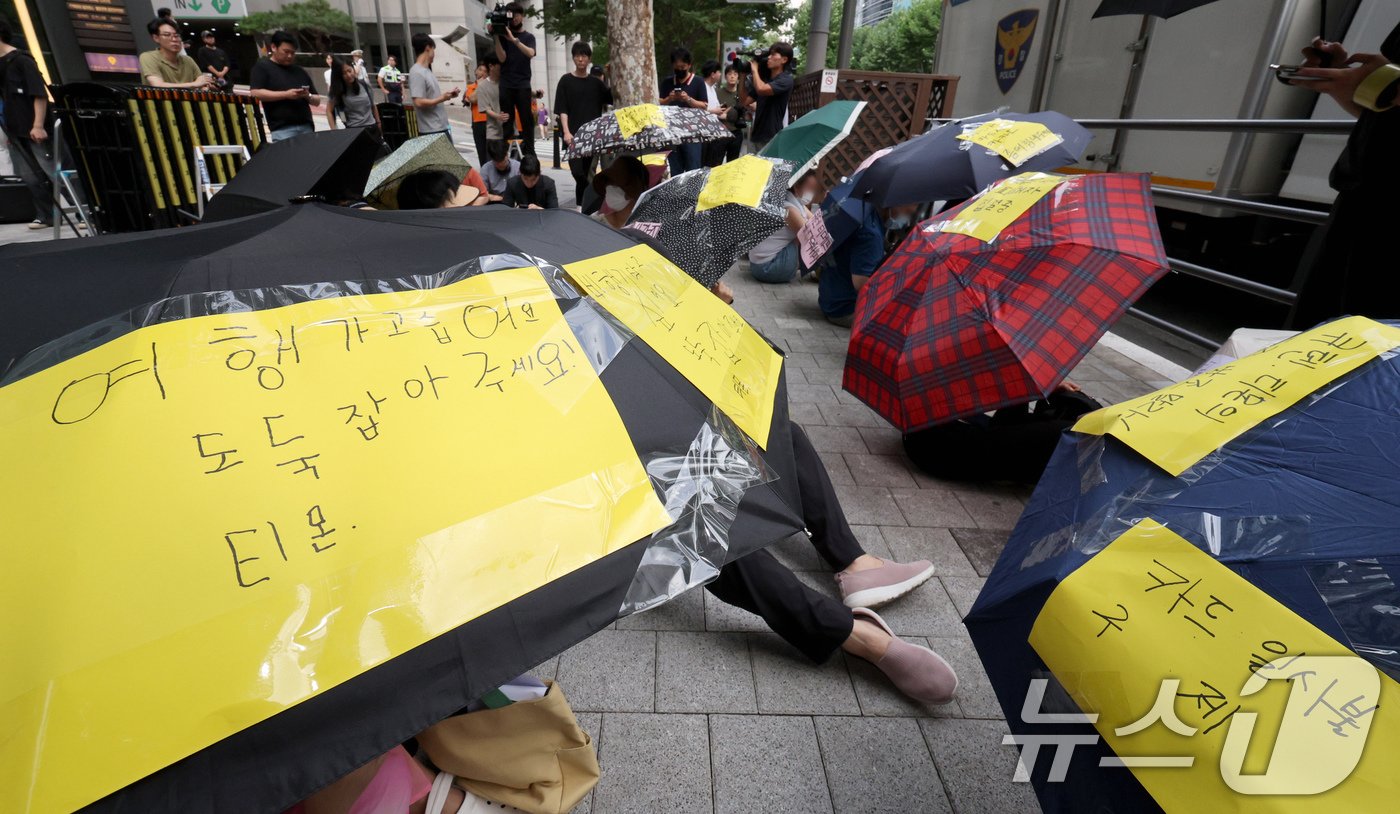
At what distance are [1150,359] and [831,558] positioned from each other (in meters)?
3.54

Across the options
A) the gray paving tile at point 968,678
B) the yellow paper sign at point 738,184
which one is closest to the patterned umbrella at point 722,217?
the yellow paper sign at point 738,184

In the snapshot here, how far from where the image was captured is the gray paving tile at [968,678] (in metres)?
1.93

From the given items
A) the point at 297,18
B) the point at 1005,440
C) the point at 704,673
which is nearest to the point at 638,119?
the point at 1005,440

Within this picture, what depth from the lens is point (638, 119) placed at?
375 centimetres

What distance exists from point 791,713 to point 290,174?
282 centimetres

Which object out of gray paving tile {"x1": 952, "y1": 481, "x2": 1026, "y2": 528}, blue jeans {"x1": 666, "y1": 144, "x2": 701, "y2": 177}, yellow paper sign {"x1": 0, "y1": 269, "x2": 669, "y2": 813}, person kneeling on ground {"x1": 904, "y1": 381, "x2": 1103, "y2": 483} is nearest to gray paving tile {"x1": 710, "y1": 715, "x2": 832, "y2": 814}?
yellow paper sign {"x1": 0, "y1": 269, "x2": 669, "y2": 813}

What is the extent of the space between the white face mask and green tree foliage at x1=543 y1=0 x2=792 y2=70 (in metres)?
19.2

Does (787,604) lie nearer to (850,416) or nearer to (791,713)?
(791,713)

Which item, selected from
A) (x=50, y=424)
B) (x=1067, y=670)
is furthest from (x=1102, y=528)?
(x=50, y=424)

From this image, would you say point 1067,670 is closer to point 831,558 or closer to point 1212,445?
point 1212,445

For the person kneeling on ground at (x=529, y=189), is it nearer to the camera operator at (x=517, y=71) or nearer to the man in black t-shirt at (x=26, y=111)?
the camera operator at (x=517, y=71)

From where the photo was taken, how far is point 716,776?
1704 millimetres

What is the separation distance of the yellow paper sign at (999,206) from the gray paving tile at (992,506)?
3.85 ft

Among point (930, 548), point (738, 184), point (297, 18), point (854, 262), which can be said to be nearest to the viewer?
point (930, 548)
